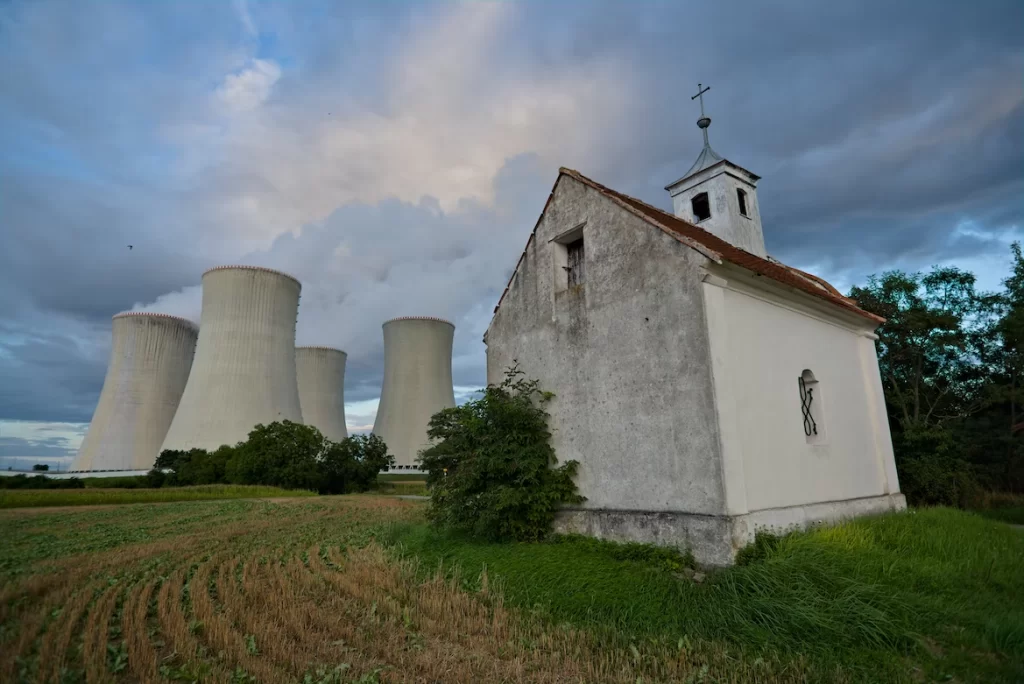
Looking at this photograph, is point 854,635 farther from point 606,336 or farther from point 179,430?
point 179,430

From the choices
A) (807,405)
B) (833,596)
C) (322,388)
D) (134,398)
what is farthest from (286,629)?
(322,388)

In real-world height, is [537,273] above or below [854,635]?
above

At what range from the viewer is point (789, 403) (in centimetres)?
809

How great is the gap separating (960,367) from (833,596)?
59.2 feet

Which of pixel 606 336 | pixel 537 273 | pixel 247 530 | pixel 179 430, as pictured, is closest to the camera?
pixel 606 336

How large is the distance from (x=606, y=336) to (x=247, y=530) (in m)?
9.80

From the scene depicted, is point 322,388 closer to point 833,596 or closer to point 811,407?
point 811,407

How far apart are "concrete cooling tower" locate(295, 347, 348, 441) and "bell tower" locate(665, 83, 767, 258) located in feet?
129

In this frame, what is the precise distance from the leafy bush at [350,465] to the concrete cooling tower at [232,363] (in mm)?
4536

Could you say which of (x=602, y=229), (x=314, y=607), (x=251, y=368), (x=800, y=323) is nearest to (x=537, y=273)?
(x=602, y=229)

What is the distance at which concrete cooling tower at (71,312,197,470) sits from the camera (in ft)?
119

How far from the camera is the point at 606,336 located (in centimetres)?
842

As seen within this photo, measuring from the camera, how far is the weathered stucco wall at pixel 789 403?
278 inches

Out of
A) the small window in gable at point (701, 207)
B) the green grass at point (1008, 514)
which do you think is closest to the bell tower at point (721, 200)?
the small window in gable at point (701, 207)
